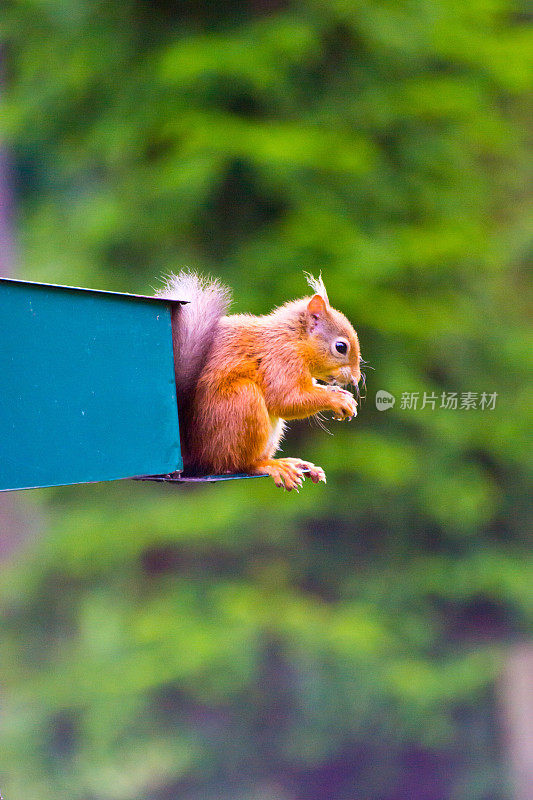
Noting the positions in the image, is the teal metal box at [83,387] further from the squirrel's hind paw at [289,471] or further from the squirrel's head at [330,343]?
the squirrel's head at [330,343]

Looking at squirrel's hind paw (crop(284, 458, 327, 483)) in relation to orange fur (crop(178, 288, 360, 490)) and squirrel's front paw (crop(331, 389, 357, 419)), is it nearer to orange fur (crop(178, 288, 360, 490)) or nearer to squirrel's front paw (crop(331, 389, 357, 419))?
orange fur (crop(178, 288, 360, 490))

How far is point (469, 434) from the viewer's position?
21.3ft

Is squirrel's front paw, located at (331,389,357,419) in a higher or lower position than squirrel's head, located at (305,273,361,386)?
lower

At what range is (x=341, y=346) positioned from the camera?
6.03 ft

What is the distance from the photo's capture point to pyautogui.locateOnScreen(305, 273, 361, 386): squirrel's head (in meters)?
1.84

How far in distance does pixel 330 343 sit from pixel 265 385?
17 centimetres

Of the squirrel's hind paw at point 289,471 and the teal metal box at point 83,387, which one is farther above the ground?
the teal metal box at point 83,387

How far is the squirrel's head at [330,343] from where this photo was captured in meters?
1.84
